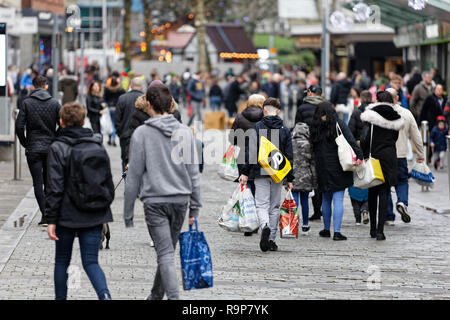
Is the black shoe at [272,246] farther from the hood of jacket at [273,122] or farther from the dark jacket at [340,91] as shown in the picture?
the dark jacket at [340,91]

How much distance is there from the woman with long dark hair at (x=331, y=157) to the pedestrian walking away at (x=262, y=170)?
34.7 inches

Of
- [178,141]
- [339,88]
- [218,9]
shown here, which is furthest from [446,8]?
[218,9]

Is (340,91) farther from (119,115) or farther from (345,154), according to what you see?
(345,154)

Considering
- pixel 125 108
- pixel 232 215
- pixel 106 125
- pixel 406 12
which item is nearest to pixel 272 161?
pixel 232 215

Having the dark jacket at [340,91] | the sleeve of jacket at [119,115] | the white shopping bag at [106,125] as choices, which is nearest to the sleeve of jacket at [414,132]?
the sleeve of jacket at [119,115]

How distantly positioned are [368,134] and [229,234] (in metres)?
1.94

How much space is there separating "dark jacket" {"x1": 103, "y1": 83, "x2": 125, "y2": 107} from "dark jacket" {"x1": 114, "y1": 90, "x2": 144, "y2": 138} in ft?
35.5

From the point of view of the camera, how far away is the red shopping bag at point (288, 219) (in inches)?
446

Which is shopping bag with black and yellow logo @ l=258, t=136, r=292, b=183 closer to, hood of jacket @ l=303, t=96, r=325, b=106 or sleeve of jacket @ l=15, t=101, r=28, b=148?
hood of jacket @ l=303, t=96, r=325, b=106

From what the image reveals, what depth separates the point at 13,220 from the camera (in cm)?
1288

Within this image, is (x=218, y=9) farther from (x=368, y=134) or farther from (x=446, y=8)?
(x=368, y=134)

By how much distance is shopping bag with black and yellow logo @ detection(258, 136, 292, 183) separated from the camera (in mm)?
10844

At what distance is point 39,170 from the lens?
12273 millimetres
